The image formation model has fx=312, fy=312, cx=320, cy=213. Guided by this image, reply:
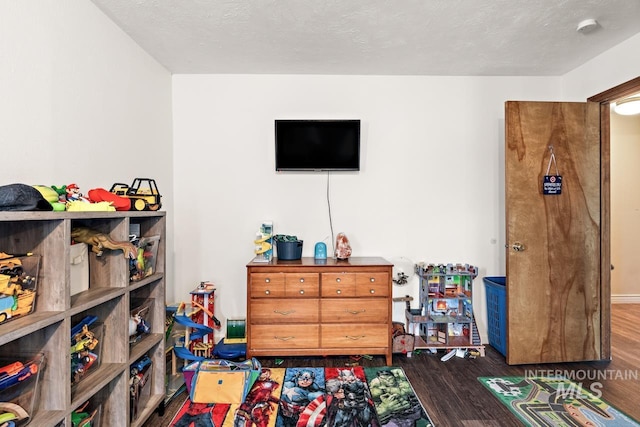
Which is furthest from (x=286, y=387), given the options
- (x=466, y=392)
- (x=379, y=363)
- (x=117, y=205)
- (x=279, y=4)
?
(x=279, y=4)

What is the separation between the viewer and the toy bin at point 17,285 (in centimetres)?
111

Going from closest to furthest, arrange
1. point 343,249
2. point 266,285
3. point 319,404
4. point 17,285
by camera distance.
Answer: point 17,285 < point 319,404 < point 266,285 < point 343,249

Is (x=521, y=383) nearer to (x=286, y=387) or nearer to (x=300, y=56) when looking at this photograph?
(x=286, y=387)

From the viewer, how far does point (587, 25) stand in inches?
84.0

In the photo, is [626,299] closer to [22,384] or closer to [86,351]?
[86,351]

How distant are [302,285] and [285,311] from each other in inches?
9.9

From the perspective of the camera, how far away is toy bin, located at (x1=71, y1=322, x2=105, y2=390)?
4.68ft

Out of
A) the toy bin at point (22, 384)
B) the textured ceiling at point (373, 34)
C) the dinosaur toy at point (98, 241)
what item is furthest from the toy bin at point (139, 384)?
the textured ceiling at point (373, 34)

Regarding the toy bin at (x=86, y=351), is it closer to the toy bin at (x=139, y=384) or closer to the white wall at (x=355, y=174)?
the toy bin at (x=139, y=384)

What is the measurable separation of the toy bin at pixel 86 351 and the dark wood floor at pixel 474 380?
0.64 m

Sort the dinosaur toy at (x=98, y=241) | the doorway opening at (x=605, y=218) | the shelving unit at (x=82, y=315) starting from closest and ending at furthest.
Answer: the shelving unit at (x=82, y=315) → the dinosaur toy at (x=98, y=241) → the doorway opening at (x=605, y=218)

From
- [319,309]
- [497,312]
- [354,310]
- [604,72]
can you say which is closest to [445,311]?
[497,312]

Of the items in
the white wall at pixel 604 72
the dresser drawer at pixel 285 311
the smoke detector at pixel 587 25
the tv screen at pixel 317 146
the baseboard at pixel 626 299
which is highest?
the smoke detector at pixel 587 25

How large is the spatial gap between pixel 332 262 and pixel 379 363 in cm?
91
